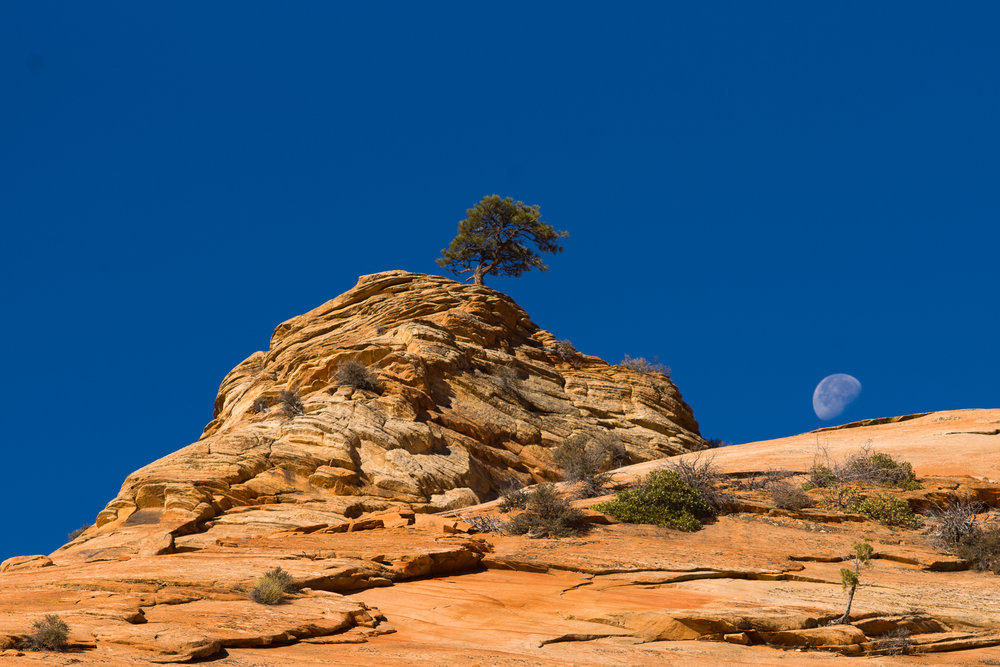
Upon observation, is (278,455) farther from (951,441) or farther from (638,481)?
(951,441)

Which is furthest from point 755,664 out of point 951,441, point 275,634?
point 951,441

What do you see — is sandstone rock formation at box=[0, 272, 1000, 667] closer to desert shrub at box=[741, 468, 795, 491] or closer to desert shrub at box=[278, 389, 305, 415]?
desert shrub at box=[278, 389, 305, 415]

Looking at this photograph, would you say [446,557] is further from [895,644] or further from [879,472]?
[879,472]

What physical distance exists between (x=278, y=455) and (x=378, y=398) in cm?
496

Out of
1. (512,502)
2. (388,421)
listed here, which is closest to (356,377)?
(388,421)

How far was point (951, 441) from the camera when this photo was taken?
27.1 meters

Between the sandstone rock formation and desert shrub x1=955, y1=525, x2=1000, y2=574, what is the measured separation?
0.47m

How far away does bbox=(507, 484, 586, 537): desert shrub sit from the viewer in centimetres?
1916

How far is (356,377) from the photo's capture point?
88.5ft

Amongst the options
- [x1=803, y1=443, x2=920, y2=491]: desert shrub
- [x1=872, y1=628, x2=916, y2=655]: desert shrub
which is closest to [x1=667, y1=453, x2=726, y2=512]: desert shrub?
[x1=803, y1=443, x2=920, y2=491]: desert shrub

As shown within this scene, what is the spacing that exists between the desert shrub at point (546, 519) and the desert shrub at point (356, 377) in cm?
886

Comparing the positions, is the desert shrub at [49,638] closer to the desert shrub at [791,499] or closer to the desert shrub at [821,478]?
the desert shrub at [791,499]

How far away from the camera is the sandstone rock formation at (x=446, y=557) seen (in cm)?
1237

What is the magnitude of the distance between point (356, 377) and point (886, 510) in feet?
51.8
